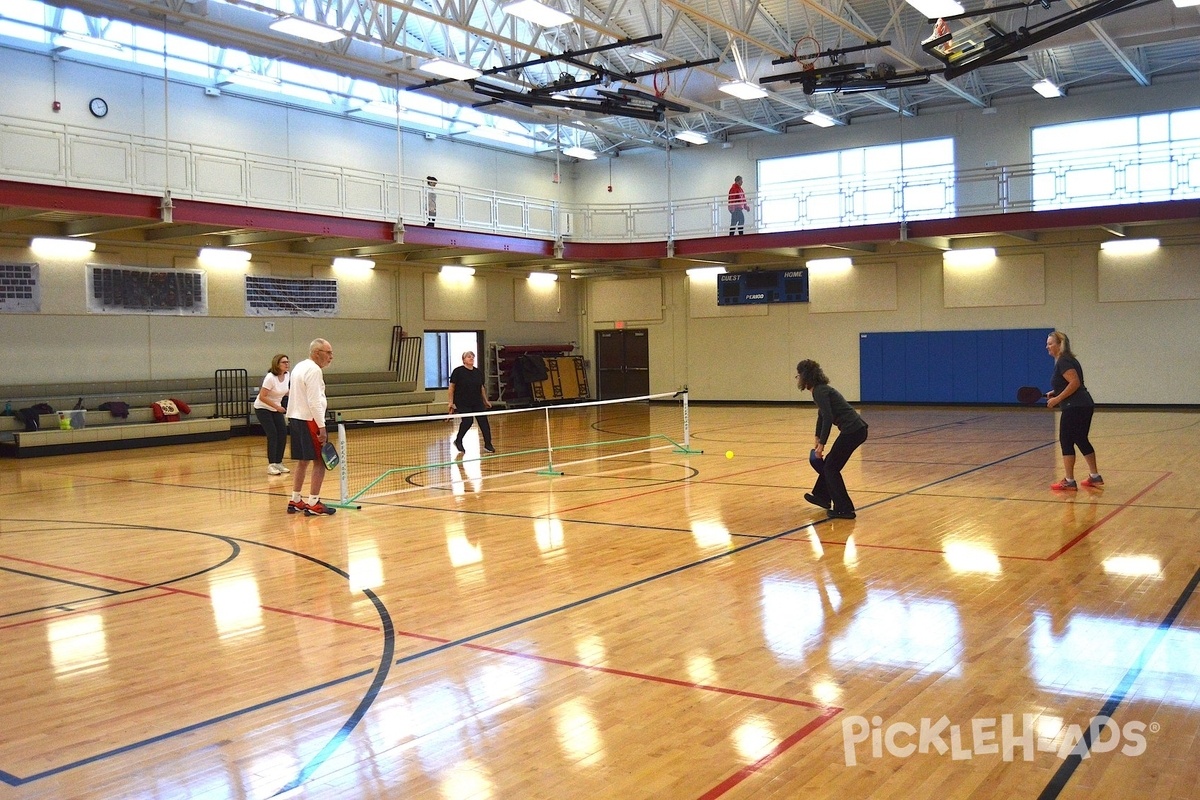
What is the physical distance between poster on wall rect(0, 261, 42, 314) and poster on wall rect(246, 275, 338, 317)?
472 cm

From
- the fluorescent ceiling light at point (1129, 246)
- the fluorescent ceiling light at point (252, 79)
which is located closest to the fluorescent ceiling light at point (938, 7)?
the fluorescent ceiling light at point (1129, 246)

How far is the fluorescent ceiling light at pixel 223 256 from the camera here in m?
22.6

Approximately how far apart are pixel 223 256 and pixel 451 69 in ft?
24.3

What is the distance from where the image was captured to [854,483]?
12.4 meters

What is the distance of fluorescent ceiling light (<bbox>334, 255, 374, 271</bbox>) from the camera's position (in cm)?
2558

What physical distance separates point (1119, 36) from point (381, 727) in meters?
20.9

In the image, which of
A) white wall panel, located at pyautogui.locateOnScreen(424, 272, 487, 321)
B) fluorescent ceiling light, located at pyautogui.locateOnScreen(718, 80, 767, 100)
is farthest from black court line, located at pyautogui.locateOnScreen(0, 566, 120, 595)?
white wall panel, located at pyautogui.locateOnScreen(424, 272, 487, 321)

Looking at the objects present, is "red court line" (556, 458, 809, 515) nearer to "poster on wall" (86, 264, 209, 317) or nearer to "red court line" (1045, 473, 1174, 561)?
"red court line" (1045, 473, 1174, 561)

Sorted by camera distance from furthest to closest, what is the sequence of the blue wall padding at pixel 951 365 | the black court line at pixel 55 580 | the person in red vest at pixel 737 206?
the person in red vest at pixel 737 206
the blue wall padding at pixel 951 365
the black court line at pixel 55 580

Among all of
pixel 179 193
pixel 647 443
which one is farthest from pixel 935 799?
pixel 179 193

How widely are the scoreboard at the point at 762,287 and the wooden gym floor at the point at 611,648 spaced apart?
60.8ft

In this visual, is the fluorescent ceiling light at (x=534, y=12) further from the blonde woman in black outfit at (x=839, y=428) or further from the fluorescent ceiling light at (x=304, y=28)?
the blonde woman in black outfit at (x=839, y=428)

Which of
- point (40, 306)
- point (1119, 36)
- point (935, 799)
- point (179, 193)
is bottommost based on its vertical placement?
point (935, 799)

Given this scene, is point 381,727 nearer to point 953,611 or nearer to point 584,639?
point 584,639
